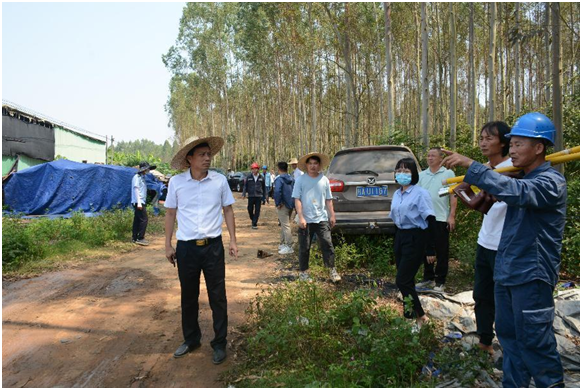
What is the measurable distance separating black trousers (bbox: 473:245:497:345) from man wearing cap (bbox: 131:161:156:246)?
7.37m

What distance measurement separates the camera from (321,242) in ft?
18.3

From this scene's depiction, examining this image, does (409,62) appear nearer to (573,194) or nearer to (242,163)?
(242,163)

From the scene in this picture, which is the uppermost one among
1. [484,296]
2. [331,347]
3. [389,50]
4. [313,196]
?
[389,50]

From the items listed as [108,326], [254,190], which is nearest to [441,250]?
[108,326]

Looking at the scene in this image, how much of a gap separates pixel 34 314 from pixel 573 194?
663cm

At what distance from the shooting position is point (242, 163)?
47.8 metres

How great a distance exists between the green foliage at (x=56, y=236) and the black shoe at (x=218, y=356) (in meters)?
4.78

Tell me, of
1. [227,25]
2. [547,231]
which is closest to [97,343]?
[547,231]

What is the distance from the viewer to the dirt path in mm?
3281

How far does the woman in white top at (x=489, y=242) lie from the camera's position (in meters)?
2.99

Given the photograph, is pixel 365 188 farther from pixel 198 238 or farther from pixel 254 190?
pixel 254 190

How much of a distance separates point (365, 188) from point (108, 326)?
11.9 feet

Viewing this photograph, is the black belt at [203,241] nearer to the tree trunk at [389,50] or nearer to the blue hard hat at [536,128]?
the blue hard hat at [536,128]

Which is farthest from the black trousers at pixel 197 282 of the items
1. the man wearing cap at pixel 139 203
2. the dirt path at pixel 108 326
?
the man wearing cap at pixel 139 203
